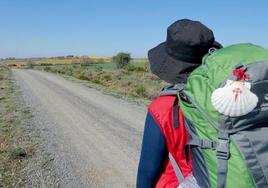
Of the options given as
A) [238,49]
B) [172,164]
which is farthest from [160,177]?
[238,49]

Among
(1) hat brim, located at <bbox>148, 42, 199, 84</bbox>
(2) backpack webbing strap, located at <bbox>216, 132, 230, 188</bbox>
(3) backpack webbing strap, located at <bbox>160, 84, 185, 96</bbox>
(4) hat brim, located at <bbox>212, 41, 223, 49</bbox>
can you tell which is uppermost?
(4) hat brim, located at <bbox>212, 41, 223, 49</bbox>

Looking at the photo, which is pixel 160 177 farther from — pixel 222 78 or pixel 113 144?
pixel 113 144

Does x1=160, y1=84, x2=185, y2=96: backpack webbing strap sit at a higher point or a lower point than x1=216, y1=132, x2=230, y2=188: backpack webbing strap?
higher

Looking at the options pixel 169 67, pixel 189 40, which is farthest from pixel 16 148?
pixel 189 40

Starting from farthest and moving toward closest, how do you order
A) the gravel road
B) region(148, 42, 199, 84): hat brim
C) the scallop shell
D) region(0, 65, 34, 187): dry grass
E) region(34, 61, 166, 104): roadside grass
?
region(34, 61, 166, 104): roadside grass < the gravel road < region(0, 65, 34, 187): dry grass < region(148, 42, 199, 84): hat brim < the scallop shell

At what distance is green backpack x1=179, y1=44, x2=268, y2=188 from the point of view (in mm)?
1584

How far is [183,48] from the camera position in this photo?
191 centimetres

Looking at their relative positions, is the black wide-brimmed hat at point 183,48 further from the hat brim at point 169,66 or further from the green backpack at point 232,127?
the green backpack at point 232,127

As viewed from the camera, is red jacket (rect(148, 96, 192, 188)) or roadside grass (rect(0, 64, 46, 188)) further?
roadside grass (rect(0, 64, 46, 188))

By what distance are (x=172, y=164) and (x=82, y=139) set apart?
7421 mm

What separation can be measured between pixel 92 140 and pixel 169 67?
7.27 meters

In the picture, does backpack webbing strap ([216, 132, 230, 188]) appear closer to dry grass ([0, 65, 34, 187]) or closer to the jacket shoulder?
the jacket shoulder

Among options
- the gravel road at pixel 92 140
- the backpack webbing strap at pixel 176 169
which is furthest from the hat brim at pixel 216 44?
the gravel road at pixel 92 140

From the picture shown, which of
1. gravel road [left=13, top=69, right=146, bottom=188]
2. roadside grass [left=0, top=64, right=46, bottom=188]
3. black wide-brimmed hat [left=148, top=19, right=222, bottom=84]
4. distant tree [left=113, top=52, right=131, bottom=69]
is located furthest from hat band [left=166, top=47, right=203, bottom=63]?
distant tree [left=113, top=52, right=131, bottom=69]
